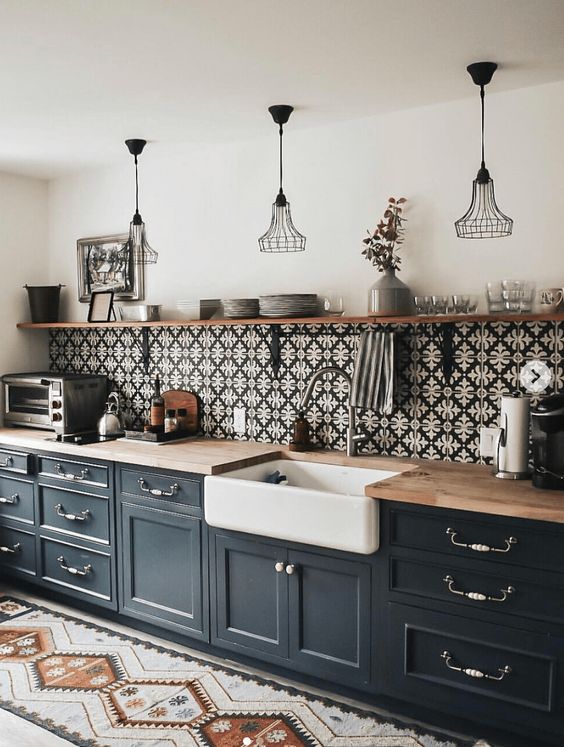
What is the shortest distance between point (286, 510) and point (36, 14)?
75.4 inches

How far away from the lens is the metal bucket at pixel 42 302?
460 centimetres

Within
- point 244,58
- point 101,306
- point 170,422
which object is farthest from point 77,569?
point 244,58

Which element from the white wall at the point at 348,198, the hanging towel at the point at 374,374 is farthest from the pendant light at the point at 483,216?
the hanging towel at the point at 374,374

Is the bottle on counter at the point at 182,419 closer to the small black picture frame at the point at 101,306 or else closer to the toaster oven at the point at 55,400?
the toaster oven at the point at 55,400

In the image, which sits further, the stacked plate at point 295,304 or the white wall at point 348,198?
the stacked plate at point 295,304

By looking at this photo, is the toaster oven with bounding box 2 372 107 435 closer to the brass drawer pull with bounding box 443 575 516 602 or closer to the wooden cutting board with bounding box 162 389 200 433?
the wooden cutting board with bounding box 162 389 200 433

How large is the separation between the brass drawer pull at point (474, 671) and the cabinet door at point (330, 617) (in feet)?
1.02

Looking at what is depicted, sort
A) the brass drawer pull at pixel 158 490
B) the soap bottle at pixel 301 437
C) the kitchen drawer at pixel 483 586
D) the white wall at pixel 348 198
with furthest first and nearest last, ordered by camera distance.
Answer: the soap bottle at pixel 301 437, the brass drawer pull at pixel 158 490, the white wall at pixel 348 198, the kitchen drawer at pixel 483 586

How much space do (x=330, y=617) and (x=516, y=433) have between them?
1.01m

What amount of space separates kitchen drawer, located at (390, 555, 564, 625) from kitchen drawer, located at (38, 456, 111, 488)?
5.25 feet

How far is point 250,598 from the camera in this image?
310cm

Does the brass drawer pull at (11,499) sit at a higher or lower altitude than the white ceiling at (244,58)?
lower

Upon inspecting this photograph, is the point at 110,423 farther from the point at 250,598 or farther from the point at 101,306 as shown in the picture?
the point at 250,598

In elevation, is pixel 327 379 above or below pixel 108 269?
below
